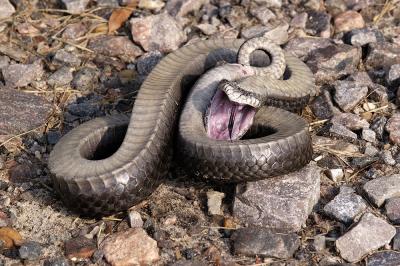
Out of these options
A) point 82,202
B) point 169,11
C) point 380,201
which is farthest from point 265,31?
point 82,202

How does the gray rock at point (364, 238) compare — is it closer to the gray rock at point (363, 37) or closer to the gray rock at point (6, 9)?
the gray rock at point (363, 37)

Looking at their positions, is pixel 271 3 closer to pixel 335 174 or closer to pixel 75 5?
pixel 75 5

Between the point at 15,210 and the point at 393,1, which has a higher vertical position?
the point at 393,1

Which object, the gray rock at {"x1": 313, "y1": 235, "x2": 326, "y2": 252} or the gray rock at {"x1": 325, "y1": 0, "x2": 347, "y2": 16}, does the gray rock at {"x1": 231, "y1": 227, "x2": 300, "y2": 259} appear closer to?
the gray rock at {"x1": 313, "y1": 235, "x2": 326, "y2": 252}

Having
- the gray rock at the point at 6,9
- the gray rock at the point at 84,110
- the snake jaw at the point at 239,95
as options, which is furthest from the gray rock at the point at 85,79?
the snake jaw at the point at 239,95

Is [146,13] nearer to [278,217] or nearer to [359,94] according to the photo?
[359,94]

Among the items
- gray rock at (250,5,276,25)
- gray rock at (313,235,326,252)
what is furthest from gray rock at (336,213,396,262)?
gray rock at (250,5,276,25)

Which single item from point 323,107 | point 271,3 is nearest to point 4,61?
point 271,3
